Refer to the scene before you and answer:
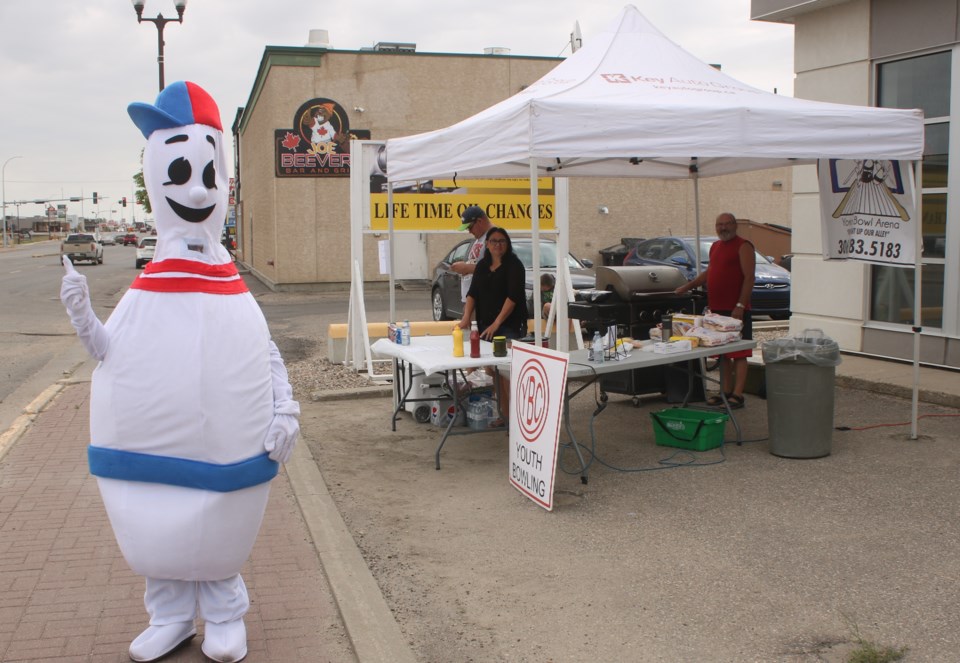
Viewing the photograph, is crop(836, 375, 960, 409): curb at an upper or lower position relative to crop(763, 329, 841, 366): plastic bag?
lower

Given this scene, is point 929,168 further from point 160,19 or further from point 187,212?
point 160,19

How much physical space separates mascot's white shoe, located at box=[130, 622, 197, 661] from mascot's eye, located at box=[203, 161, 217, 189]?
1.84m

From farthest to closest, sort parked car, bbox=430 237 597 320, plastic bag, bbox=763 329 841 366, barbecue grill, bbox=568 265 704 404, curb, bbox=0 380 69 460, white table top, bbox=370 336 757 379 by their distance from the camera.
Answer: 1. parked car, bbox=430 237 597 320
2. barbecue grill, bbox=568 265 704 404
3. curb, bbox=0 380 69 460
4. plastic bag, bbox=763 329 841 366
5. white table top, bbox=370 336 757 379

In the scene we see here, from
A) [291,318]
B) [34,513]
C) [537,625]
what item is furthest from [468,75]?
[537,625]

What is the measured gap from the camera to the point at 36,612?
14.3 ft

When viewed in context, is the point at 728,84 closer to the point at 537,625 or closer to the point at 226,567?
the point at 537,625

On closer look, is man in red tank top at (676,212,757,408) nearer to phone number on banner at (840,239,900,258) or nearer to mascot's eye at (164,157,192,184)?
phone number on banner at (840,239,900,258)

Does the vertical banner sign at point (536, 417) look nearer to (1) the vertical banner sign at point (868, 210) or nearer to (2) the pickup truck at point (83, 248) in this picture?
(1) the vertical banner sign at point (868, 210)

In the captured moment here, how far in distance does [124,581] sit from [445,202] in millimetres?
6602

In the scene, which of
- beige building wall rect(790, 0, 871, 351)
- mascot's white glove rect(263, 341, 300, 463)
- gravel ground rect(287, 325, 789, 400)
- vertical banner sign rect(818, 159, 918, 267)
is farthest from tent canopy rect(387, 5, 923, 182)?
beige building wall rect(790, 0, 871, 351)

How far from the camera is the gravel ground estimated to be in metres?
9.96

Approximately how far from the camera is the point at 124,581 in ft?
15.6

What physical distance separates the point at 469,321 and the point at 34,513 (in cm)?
356

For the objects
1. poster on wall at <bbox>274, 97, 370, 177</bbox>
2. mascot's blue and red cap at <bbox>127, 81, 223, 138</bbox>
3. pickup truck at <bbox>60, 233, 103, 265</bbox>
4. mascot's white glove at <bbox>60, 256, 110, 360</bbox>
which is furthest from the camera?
pickup truck at <bbox>60, 233, 103, 265</bbox>
